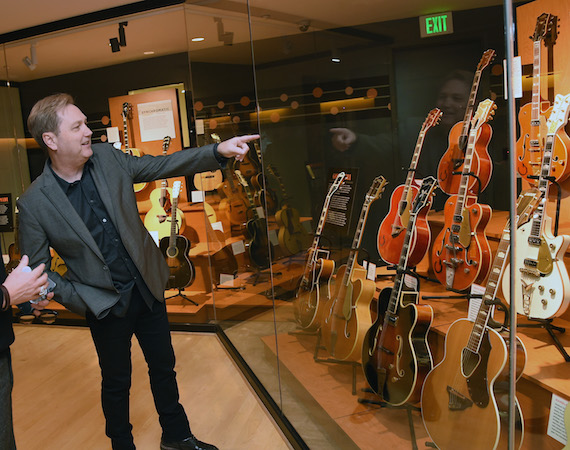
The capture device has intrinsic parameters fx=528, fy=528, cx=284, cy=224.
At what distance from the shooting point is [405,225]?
1.89 m

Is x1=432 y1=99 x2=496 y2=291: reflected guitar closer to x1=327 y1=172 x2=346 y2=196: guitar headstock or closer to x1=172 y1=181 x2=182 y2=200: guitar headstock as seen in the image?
x1=327 y1=172 x2=346 y2=196: guitar headstock

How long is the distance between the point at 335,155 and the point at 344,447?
1238mm

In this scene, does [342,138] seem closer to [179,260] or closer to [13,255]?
[179,260]

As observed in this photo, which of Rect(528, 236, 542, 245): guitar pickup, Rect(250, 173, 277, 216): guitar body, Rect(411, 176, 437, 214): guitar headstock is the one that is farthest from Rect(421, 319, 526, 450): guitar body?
Rect(250, 173, 277, 216): guitar body

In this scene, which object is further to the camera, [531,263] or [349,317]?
[349,317]

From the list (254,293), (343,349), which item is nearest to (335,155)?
(343,349)

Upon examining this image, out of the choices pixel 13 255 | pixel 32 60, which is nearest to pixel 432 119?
pixel 32 60

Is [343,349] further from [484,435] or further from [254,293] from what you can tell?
[254,293]

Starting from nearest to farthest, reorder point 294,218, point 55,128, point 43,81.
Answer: point 55,128 → point 294,218 → point 43,81

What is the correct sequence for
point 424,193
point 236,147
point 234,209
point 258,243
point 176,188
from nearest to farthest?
1. point 424,193
2. point 236,147
3. point 258,243
4. point 234,209
5. point 176,188

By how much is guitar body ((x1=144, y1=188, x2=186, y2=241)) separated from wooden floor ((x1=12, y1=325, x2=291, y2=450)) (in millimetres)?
906

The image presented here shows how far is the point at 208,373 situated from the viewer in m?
3.64

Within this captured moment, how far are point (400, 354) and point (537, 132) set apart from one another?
1003mm

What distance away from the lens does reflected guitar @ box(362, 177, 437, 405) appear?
1.81 metres
